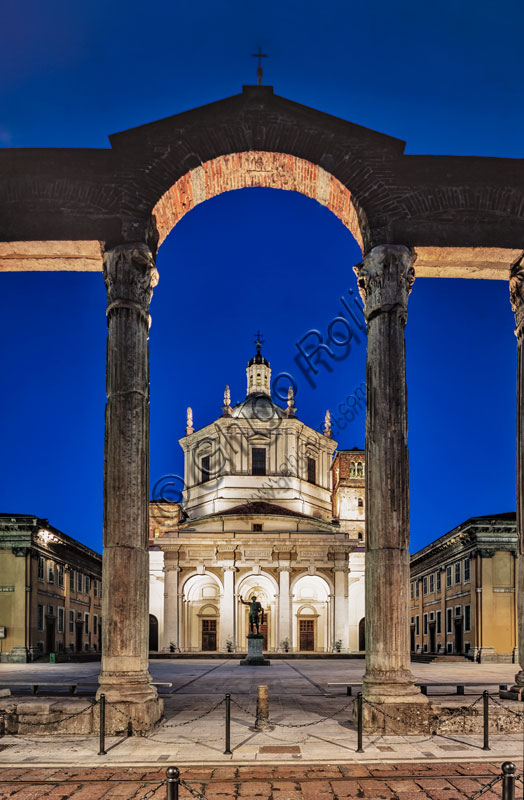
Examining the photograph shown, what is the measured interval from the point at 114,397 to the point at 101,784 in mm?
6086

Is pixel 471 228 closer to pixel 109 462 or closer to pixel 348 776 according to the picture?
pixel 109 462


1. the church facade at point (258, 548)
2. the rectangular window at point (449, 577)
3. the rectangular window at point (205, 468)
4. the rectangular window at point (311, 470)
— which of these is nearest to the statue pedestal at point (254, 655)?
the church facade at point (258, 548)

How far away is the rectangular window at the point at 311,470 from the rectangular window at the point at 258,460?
4427 millimetres

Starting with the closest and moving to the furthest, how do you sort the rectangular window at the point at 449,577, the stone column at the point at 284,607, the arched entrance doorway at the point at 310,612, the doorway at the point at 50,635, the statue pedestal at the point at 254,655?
the statue pedestal at the point at 254,655
the doorway at the point at 50,635
the rectangular window at the point at 449,577
the stone column at the point at 284,607
the arched entrance doorway at the point at 310,612

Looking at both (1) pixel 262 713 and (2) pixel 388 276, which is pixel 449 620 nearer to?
(1) pixel 262 713

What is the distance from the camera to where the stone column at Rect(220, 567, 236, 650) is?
179ft

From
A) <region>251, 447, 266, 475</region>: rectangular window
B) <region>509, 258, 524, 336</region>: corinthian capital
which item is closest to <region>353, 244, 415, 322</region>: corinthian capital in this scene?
<region>509, 258, 524, 336</region>: corinthian capital

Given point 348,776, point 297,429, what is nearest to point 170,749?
point 348,776

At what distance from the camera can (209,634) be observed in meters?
57.1

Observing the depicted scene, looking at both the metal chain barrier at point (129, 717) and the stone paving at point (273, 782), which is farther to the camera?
the metal chain barrier at point (129, 717)

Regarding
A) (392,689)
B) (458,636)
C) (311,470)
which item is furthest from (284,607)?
(392,689)

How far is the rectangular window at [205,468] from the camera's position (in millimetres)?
64625

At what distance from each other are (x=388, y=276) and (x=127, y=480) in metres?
5.78

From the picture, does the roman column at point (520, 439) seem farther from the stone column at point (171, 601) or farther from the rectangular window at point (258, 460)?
the rectangular window at point (258, 460)
